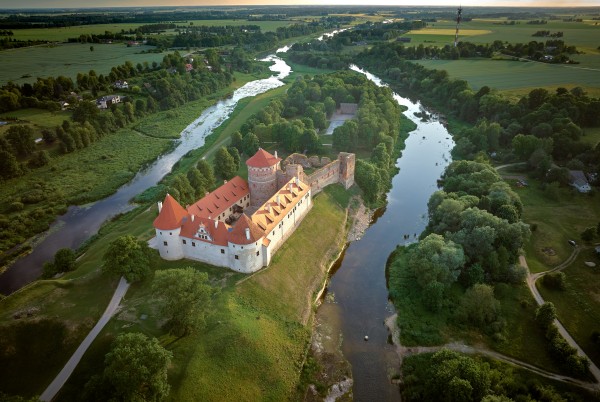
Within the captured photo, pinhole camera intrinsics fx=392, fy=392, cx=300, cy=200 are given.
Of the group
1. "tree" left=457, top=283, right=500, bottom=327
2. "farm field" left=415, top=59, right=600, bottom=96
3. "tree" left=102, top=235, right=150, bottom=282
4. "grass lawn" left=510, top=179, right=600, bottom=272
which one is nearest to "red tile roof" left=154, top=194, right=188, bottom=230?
"tree" left=102, top=235, right=150, bottom=282

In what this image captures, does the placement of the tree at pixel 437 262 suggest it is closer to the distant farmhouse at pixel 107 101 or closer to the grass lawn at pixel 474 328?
the grass lawn at pixel 474 328

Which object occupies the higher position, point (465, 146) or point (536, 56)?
point (536, 56)

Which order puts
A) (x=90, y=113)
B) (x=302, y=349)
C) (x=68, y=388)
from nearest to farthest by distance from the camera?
(x=68, y=388) < (x=302, y=349) < (x=90, y=113)

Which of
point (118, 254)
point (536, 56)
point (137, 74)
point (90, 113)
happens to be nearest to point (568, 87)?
point (536, 56)

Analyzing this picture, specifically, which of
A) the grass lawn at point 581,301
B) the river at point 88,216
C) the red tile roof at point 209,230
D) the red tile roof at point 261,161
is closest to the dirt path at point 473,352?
the grass lawn at point 581,301

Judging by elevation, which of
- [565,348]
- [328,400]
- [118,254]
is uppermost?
[118,254]

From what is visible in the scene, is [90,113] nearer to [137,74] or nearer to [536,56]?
[137,74]

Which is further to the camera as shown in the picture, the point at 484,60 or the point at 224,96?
the point at 484,60
